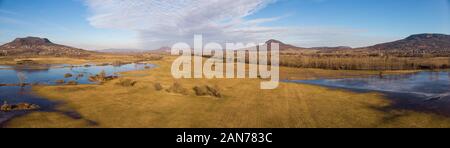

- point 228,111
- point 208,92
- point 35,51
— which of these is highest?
point 35,51

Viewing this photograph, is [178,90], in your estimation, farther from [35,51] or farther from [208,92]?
[35,51]

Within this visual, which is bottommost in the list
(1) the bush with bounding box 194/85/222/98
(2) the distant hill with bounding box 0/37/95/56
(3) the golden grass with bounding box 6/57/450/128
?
(3) the golden grass with bounding box 6/57/450/128

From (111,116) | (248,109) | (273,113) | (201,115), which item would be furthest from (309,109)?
(111,116)

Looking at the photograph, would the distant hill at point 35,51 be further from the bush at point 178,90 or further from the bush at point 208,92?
the bush at point 208,92

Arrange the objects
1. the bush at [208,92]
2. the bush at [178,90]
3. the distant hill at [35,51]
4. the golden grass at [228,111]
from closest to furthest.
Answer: the golden grass at [228,111] < the bush at [208,92] < the bush at [178,90] < the distant hill at [35,51]

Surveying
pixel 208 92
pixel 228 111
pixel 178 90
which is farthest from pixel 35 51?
pixel 228 111

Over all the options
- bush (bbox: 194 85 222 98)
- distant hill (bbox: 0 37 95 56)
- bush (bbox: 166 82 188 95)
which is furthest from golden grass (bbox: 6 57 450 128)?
distant hill (bbox: 0 37 95 56)

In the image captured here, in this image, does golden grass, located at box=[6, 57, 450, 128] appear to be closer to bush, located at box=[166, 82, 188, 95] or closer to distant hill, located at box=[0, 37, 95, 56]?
bush, located at box=[166, 82, 188, 95]

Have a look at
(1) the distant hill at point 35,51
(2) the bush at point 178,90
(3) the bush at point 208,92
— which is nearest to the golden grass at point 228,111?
(3) the bush at point 208,92
